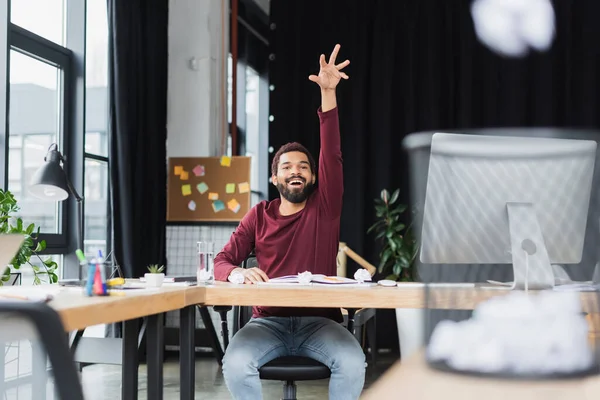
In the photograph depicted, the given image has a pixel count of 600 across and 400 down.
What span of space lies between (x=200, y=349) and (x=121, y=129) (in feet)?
5.66

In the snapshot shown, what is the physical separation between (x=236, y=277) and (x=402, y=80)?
3859 mm

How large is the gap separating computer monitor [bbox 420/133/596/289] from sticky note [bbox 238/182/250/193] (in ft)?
13.0

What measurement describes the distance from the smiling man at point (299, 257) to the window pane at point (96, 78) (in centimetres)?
236

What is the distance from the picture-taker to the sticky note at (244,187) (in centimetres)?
490

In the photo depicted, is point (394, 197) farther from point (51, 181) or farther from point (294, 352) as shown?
point (51, 181)

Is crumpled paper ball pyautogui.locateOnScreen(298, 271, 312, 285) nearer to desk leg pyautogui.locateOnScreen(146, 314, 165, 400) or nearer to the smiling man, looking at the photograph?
the smiling man

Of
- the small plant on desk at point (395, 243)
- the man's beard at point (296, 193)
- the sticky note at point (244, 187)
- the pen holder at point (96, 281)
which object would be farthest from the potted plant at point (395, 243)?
the pen holder at point (96, 281)

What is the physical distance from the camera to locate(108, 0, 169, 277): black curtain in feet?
14.5

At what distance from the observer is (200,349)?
504cm

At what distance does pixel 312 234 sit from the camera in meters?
2.46

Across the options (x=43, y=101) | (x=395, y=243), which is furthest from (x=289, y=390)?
(x=395, y=243)

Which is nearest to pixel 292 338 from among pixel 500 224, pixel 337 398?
pixel 337 398

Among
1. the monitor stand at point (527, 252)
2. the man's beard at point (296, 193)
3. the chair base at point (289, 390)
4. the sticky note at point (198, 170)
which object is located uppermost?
the sticky note at point (198, 170)

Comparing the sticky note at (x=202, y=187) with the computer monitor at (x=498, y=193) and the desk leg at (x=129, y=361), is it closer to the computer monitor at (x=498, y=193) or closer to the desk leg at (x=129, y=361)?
the desk leg at (x=129, y=361)
